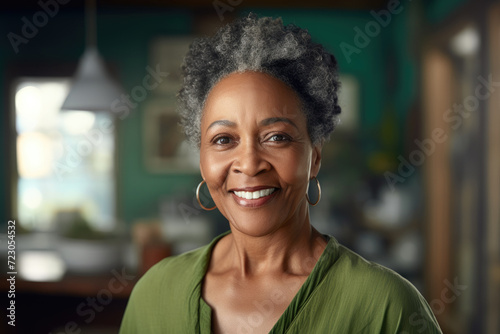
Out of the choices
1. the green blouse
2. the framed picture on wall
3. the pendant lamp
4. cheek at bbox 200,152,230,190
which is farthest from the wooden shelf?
the framed picture on wall

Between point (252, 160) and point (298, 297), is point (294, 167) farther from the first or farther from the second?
point (298, 297)

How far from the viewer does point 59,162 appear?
4898 millimetres

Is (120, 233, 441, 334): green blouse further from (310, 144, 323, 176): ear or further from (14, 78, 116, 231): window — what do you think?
(14, 78, 116, 231): window

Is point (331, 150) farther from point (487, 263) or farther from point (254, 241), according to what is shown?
point (254, 241)

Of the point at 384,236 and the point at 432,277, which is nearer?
the point at 432,277

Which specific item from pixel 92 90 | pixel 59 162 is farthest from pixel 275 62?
pixel 59 162

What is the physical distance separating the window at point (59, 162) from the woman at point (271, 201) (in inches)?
154

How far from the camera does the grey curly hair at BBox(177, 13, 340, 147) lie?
102 cm

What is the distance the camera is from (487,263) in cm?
287

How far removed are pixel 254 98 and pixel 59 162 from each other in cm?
426

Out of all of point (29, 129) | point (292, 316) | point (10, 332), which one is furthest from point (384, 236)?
point (292, 316)

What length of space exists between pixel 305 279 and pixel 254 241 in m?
0.12

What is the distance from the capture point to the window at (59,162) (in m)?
4.85

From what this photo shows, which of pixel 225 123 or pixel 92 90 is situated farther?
pixel 92 90
